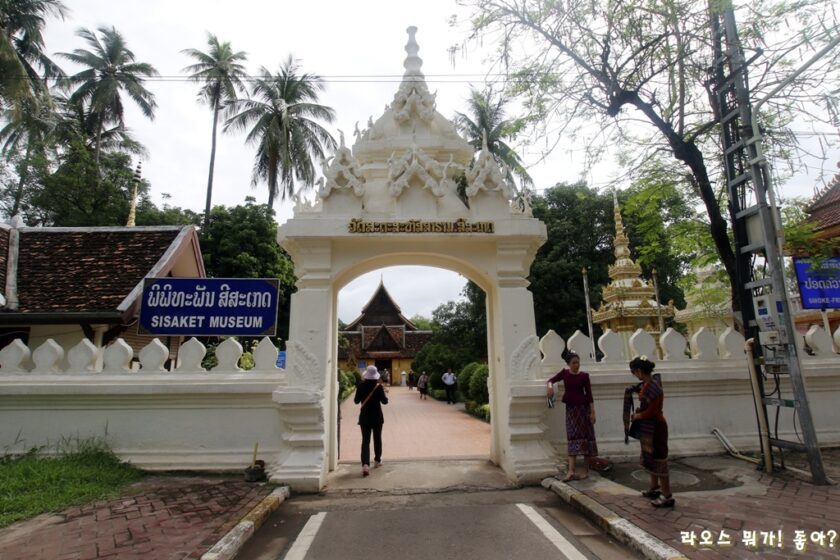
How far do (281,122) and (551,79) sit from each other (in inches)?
900

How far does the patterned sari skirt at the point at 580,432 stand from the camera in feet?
18.7

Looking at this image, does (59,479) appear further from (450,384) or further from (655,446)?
(450,384)

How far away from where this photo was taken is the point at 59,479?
17.5 ft

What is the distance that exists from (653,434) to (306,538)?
340 centimetres

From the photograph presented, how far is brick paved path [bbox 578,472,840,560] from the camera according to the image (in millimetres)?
3486

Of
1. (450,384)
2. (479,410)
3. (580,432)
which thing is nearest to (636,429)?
(580,432)

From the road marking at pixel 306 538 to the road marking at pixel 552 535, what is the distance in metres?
2.07

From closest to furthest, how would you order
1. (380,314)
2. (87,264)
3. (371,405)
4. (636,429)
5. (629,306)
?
(636,429)
(371,405)
(87,264)
(629,306)
(380,314)

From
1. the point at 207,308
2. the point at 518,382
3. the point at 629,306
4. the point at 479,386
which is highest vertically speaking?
the point at 629,306

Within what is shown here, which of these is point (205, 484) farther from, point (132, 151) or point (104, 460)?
point (132, 151)

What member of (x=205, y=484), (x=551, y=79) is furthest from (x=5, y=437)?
(x=551, y=79)

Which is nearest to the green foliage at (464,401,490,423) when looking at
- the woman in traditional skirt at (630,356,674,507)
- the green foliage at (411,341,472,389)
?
the green foliage at (411,341,472,389)

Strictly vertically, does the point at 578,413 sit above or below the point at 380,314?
below

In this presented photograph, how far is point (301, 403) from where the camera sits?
580 centimetres
